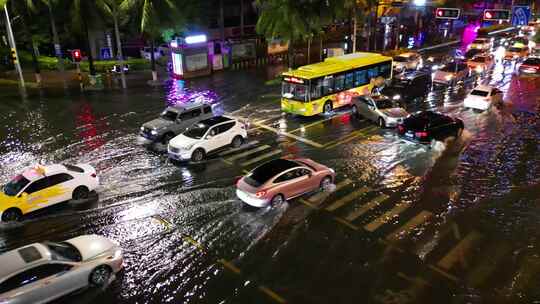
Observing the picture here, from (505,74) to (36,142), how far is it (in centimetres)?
3721

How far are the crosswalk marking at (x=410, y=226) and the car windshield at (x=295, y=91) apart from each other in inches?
483

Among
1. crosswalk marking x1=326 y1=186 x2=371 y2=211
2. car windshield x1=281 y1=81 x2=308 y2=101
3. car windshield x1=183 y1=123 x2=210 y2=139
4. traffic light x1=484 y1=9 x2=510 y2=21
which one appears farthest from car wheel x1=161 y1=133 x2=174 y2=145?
traffic light x1=484 y1=9 x2=510 y2=21

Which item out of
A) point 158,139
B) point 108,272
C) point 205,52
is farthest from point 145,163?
point 205,52

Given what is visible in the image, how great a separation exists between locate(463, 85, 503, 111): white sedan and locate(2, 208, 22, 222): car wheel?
26091 millimetres

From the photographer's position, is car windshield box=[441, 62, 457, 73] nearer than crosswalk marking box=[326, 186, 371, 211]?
No

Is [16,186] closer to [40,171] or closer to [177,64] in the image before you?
[40,171]

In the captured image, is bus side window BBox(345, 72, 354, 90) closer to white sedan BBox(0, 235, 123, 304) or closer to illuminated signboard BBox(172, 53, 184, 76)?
illuminated signboard BBox(172, 53, 184, 76)

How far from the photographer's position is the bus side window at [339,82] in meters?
28.3

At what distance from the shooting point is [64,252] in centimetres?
1270

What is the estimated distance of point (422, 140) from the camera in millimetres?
22859

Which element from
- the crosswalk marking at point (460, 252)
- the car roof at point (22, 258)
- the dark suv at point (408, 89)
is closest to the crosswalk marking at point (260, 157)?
the crosswalk marking at point (460, 252)

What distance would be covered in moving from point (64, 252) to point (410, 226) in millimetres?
11122

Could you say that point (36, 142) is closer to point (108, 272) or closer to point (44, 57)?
point (108, 272)

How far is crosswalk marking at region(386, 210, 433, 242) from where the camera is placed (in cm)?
1489
